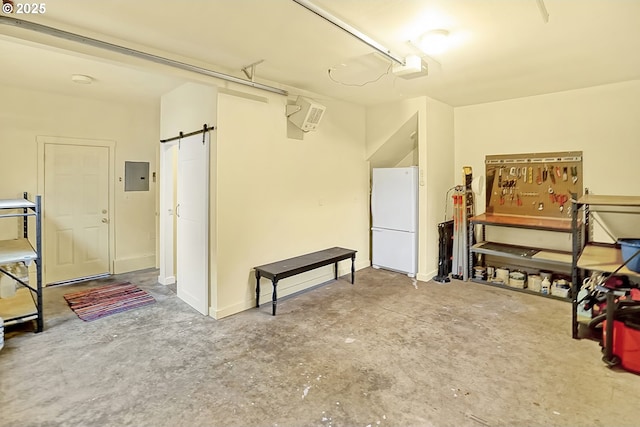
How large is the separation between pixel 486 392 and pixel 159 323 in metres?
2.97

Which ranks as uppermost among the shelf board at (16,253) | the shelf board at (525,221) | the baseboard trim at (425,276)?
the shelf board at (525,221)

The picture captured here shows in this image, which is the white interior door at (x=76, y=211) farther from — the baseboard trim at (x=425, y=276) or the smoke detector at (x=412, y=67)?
the baseboard trim at (x=425, y=276)

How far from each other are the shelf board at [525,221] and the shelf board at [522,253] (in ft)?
1.19

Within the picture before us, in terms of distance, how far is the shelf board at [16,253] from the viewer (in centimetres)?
289

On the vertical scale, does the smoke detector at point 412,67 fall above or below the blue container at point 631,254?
above

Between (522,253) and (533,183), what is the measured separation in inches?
41.7

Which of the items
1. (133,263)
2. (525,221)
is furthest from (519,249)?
(133,263)

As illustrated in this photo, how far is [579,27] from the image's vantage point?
2.53 meters

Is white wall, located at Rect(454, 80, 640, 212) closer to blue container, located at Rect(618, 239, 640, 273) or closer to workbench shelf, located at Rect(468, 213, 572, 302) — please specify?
workbench shelf, located at Rect(468, 213, 572, 302)

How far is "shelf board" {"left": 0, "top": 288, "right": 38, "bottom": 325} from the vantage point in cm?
308

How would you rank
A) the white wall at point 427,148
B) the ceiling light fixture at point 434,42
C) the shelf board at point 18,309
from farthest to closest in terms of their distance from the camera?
the white wall at point 427,148 < the shelf board at point 18,309 < the ceiling light fixture at point 434,42

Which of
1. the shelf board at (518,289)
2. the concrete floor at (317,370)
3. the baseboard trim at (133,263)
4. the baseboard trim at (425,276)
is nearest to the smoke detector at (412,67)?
the concrete floor at (317,370)

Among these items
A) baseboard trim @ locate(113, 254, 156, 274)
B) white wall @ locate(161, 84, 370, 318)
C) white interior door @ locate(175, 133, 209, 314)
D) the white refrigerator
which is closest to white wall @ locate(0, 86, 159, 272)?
baseboard trim @ locate(113, 254, 156, 274)

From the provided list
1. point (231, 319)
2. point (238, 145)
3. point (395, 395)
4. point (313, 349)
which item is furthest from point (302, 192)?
point (395, 395)
